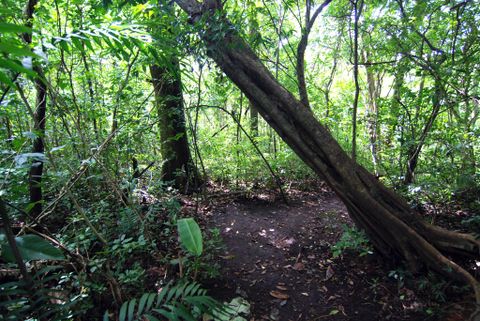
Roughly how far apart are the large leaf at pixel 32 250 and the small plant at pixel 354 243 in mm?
2816

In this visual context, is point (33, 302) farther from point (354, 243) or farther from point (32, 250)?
point (354, 243)

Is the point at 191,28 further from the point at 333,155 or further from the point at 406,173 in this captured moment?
the point at 406,173

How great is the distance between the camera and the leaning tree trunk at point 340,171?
8.96 feet

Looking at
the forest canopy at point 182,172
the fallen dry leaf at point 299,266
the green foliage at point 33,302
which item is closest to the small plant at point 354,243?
the forest canopy at point 182,172

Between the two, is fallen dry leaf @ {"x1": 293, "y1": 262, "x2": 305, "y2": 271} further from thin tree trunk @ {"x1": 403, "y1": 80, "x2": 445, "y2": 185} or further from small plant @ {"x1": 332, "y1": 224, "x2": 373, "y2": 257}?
→ thin tree trunk @ {"x1": 403, "y1": 80, "x2": 445, "y2": 185}

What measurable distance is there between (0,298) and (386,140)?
5.31 meters

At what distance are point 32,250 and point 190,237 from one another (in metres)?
1.16

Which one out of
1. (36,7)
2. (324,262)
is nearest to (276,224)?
(324,262)

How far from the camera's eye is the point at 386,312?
246 cm

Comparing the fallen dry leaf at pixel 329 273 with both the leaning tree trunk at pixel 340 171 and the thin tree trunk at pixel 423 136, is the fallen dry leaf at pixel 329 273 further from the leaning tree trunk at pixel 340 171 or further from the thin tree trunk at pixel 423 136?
the thin tree trunk at pixel 423 136

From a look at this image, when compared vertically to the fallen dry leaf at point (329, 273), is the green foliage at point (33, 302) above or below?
above

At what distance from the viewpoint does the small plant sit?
3.04 meters

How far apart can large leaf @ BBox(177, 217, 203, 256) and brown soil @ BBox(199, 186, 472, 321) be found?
0.81 metres

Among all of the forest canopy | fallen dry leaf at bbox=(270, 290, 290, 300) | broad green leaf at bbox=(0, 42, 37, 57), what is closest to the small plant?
the forest canopy
